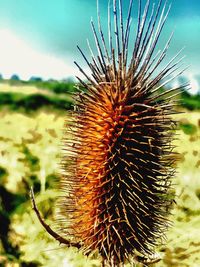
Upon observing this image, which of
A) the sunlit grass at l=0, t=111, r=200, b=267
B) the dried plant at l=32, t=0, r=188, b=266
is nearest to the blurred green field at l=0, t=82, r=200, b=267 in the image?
the sunlit grass at l=0, t=111, r=200, b=267

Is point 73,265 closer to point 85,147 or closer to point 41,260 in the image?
point 41,260

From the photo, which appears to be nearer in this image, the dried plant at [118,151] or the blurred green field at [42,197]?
the dried plant at [118,151]

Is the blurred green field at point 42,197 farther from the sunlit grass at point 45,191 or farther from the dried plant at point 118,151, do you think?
the dried plant at point 118,151

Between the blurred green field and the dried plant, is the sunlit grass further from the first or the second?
the dried plant

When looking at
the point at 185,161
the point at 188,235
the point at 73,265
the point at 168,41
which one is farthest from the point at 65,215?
the point at 185,161

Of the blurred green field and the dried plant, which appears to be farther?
the blurred green field

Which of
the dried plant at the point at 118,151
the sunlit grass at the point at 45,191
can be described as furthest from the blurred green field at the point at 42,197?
the dried plant at the point at 118,151

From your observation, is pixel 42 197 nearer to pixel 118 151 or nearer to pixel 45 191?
pixel 45 191
